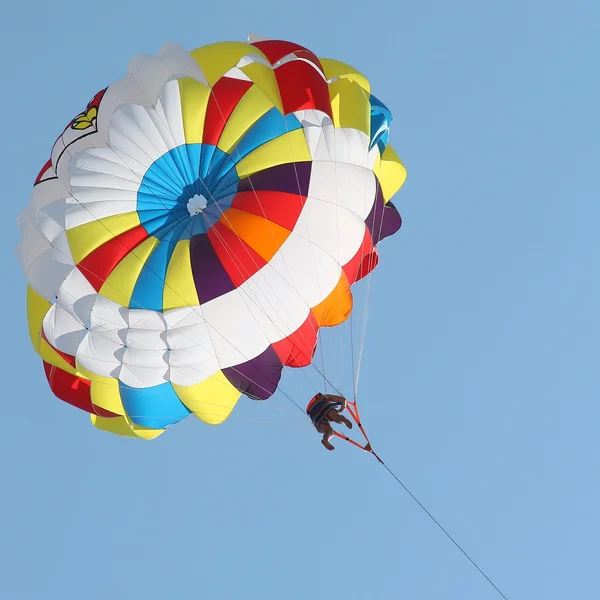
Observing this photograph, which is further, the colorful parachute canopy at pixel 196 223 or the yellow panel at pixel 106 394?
the yellow panel at pixel 106 394

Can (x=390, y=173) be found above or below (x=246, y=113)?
below

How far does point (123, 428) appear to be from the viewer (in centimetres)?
1308

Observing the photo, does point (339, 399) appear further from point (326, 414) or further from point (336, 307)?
point (336, 307)

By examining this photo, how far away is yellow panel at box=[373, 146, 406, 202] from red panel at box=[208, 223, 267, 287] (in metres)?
1.98

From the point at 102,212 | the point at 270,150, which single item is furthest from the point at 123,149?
the point at 270,150

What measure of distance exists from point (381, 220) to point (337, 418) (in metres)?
2.49

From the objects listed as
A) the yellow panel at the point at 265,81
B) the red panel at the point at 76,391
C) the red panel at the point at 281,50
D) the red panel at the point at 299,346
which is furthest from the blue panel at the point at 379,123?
the red panel at the point at 76,391

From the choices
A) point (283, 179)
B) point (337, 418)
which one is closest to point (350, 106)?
point (283, 179)

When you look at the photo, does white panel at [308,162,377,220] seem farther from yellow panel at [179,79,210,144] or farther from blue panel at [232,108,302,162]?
yellow panel at [179,79,210,144]

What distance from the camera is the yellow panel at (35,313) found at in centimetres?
1262

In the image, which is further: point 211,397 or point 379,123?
point 379,123

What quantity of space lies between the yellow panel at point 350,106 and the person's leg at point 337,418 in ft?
10.3

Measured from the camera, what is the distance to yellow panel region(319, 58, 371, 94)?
42.9ft

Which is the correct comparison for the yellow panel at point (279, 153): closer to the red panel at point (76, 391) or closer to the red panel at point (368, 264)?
the red panel at point (368, 264)
